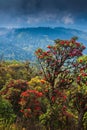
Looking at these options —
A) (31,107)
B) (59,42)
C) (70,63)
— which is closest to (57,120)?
(31,107)

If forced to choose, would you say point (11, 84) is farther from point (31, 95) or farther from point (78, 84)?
point (78, 84)

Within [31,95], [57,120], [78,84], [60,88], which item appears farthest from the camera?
[31,95]

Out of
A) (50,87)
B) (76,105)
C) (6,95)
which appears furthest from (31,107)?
(76,105)

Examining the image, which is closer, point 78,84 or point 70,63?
point 78,84

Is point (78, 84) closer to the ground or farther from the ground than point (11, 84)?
closer to the ground

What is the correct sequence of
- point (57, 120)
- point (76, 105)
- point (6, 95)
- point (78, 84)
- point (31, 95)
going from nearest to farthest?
point (78, 84) → point (76, 105) → point (57, 120) → point (31, 95) → point (6, 95)

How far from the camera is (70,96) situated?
71.5ft

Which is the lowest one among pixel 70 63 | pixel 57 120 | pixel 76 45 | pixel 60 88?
pixel 57 120

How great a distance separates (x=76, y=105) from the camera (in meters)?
21.3

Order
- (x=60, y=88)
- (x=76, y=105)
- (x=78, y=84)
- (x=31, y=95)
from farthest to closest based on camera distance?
(x=31, y=95) → (x=60, y=88) → (x=76, y=105) → (x=78, y=84)

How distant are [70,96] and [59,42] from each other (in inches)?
216

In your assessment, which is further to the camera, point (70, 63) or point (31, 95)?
point (31, 95)

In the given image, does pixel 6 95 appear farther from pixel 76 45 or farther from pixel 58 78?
pixel 76 45

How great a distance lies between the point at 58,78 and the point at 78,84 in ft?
10.9
